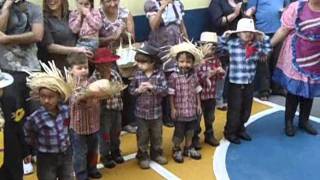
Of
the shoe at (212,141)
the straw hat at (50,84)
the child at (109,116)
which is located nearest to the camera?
the straw hat at (50,84)

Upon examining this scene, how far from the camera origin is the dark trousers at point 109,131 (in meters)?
3.82

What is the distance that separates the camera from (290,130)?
184 inches

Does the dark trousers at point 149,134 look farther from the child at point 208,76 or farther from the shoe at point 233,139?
the shoe at point 233,139

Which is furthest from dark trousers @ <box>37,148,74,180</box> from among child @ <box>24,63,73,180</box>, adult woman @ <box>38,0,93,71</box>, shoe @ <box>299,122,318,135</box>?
shoe @ <box>299,122,318,135</box>

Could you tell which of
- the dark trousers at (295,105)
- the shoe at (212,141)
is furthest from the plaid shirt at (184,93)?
the dark trousers at (295,105)

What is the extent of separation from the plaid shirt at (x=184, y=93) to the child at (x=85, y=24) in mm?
710

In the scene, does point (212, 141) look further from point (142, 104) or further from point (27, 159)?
point (27, 159)

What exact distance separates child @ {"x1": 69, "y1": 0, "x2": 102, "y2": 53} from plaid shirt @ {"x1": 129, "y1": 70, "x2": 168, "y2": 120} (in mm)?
461

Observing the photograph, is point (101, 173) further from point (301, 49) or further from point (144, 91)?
point (301, 49)

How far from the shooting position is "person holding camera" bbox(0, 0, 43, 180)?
3.28 m

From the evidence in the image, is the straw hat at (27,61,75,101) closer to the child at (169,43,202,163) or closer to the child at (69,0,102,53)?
the child at (69,0,102,53)

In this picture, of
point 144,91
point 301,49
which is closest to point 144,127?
point 144,91

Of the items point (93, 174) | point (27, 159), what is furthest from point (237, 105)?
point (27, 159)

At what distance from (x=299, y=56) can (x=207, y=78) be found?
3.17 feet
